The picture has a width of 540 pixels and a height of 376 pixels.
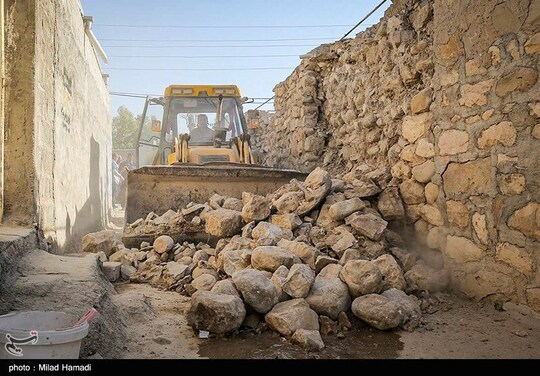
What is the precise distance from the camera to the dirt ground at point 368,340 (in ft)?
5.95

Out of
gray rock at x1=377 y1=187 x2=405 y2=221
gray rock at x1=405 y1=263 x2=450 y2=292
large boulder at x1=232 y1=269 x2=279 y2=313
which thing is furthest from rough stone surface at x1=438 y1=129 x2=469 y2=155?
large boulder at x1=232 y1=269 x2=279 y2=313

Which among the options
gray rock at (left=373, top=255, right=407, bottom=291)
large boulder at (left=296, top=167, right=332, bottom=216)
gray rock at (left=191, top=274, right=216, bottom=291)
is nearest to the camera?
gray rock at (left=373, top=255, right=407, bottom=291)

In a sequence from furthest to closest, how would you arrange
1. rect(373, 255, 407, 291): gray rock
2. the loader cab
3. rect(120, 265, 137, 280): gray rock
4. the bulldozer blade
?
the loader cab
the bulldozer blade
rect(120, 265, 137, 280): gray rock
rect(373, 255, 407, 291): gray rock

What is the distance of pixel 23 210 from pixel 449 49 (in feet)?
10.4

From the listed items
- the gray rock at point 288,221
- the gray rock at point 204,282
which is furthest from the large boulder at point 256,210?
the gray rock at point 204,282

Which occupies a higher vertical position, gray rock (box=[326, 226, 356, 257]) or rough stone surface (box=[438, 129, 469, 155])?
rough stone surface (box=[438, 129, 469, 155])

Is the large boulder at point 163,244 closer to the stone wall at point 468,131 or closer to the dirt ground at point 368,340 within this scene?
the dirt ground at point 368,340

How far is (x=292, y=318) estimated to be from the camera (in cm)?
200

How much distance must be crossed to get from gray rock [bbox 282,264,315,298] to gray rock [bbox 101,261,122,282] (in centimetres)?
147

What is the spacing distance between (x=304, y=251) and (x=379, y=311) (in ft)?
2.35

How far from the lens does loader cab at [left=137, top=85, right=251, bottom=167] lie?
5902 mm

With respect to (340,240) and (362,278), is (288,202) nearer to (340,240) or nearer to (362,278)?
(340,240)

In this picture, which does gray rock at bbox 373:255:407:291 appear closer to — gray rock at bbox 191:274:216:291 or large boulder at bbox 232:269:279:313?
large boulder at bbox 232:269:279:313
